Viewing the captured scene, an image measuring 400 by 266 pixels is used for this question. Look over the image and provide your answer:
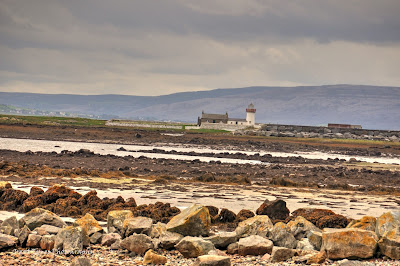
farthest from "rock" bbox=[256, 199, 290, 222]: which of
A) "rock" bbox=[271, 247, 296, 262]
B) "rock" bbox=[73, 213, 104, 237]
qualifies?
"rock" bbox=[73, 213, 104, 237]

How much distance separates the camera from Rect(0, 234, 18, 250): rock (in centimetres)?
1055

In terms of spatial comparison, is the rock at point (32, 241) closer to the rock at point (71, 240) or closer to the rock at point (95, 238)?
the rock at point (71, 240)

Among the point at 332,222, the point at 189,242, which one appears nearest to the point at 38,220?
the point at 189,242

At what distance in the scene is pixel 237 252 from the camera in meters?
11.3

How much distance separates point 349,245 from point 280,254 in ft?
4.71

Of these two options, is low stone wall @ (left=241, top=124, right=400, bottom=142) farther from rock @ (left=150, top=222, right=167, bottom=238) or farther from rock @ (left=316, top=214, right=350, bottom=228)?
rock @ (left=150, top=222, right=167, bottom=238)

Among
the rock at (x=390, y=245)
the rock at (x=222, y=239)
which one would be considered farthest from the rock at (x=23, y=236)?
the rock at (x=390, y=245)

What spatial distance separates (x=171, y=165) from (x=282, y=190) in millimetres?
11305

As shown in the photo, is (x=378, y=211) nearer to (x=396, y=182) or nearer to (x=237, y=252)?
(x=237, y=252)

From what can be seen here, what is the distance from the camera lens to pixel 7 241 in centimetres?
1061

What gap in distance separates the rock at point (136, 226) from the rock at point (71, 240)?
3.18 ft

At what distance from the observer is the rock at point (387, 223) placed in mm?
11555

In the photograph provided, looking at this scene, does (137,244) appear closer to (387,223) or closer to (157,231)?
(157,231)

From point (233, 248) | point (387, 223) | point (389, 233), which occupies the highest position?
point (387, 223)
